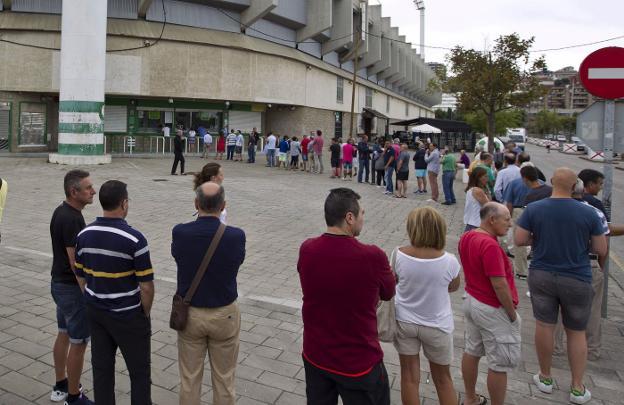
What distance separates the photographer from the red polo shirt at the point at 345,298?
2613mm

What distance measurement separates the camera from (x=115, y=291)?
10.0 ft

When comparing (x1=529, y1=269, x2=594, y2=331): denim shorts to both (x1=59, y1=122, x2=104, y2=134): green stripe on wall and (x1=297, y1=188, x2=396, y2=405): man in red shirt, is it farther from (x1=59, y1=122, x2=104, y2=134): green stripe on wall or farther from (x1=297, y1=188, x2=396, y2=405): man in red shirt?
(x1=59, y1=122, x2=104, y2=134): green stripe on wall

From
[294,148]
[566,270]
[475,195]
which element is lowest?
[566,270]

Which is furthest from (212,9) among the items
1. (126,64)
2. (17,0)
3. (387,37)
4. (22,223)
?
(387,37)

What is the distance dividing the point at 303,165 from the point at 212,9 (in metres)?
12.3

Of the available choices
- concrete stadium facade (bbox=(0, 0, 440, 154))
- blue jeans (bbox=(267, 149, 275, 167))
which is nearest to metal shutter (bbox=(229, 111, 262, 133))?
concrete stadium facade (bbox=(0, 0, 440, 154))

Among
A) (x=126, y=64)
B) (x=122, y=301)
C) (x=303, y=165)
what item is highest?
(x=126, y=64)

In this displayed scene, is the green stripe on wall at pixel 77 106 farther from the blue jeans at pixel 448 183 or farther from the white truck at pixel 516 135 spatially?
the white truck at pixel 516 135

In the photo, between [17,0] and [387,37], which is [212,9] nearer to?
[17,0]

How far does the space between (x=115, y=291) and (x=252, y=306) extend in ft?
9.16

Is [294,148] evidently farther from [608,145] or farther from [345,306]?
[345,306]

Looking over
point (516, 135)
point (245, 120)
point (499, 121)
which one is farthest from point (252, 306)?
point (516, 135)

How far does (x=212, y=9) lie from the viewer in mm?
28484

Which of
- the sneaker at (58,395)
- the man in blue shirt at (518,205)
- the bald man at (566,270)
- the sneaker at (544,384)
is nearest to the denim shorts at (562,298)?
the bald man at (566,270)
